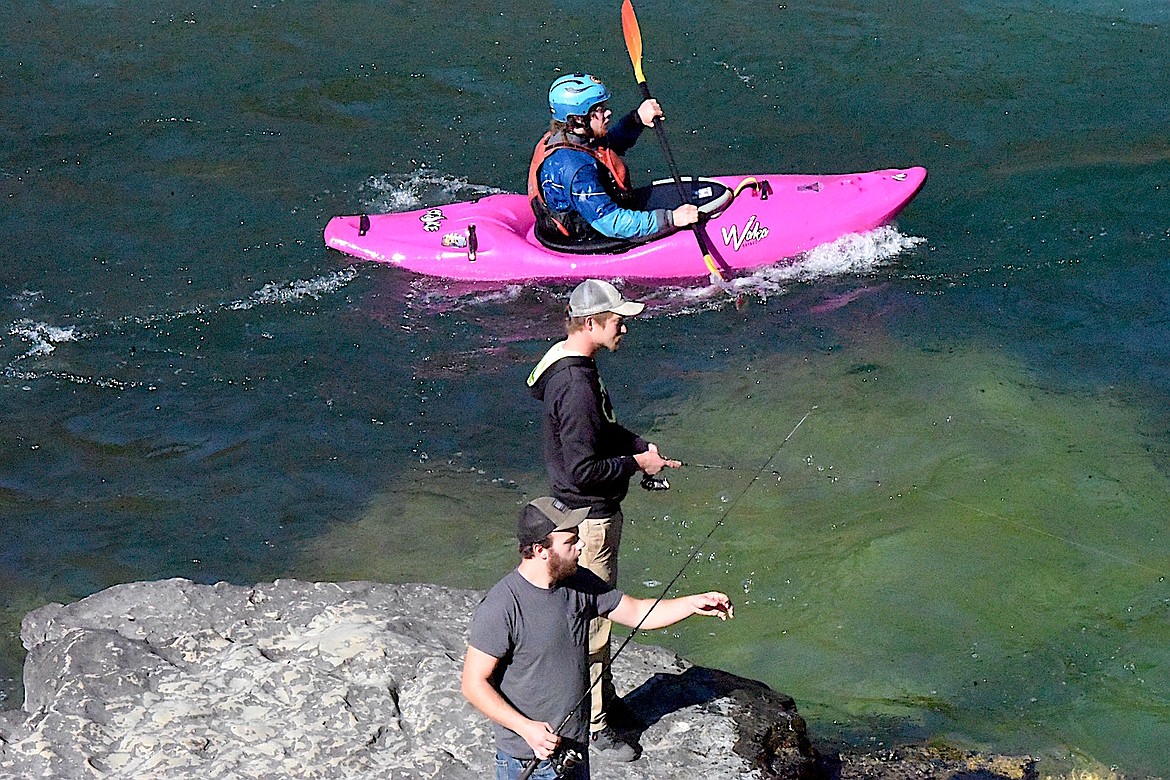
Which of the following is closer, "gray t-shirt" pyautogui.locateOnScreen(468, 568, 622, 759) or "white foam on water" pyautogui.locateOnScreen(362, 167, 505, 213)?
"gray t-shirt" pyautogui.locateOnScreen(468, 568, 622, 759)

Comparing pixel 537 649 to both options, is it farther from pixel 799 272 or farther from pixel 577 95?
pixel 799 272

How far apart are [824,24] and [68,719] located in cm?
952

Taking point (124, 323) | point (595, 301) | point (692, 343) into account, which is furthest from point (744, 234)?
point (595, 301)

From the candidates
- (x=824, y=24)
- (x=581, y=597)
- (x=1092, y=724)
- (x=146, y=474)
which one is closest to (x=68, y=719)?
(x=581, y=597)

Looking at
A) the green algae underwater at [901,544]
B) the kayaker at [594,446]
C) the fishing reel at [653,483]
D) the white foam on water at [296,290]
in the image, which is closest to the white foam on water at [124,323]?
the white foam on water at [296,290]

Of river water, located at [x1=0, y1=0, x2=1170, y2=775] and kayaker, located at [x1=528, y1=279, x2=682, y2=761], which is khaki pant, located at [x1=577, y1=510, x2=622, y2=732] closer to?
kayaker, located at [x1=528, y1=279, x2=682, y2=761]

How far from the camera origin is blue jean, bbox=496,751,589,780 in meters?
3.16

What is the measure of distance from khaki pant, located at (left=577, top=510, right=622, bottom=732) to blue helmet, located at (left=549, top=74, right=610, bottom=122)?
3717 millimetres

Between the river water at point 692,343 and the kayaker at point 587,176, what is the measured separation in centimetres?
45

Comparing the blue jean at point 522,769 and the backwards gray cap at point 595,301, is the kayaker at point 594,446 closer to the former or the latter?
the backwards gray cap at point 595,301

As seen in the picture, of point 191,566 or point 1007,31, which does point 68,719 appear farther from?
point 1007,31

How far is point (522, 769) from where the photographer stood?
3.16 m

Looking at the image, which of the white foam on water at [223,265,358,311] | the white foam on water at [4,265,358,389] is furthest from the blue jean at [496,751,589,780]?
→ the white foam on water at [223,265,358,311]

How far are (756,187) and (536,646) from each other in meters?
5.36
